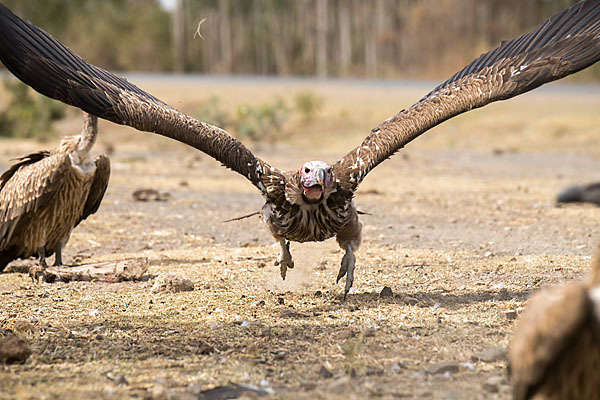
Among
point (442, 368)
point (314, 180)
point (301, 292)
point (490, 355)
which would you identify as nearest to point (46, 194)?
point (301, 292)

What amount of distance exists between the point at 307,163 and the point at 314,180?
0.23 metres

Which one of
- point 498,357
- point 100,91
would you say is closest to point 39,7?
point 100,91

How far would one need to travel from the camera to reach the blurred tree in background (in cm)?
3666

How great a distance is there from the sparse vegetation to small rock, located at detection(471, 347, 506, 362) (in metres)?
17.8

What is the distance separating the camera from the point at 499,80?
7.16 metres

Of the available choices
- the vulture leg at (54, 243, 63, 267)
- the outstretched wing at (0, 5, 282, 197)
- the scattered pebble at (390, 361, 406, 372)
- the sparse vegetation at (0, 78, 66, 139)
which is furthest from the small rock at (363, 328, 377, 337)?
the sparse vegetation at (0, 78, 66, 139)

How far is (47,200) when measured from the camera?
7.52 m

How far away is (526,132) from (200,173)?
9.36m

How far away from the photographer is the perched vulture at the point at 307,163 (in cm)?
648

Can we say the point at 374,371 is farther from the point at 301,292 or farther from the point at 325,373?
the point at 301,292

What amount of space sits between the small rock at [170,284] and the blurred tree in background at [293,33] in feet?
82.2

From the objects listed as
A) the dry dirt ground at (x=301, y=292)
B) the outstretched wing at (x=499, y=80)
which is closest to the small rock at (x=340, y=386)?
the dry dirt ground at (x=301, y=292)

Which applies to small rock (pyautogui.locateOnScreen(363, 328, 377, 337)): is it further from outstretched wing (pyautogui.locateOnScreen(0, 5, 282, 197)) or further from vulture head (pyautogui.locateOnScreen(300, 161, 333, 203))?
outstretched wing (pyautogui.locateOnScreen(0, 5, 282, 197))

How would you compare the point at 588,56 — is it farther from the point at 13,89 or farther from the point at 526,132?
the point at 13,89
